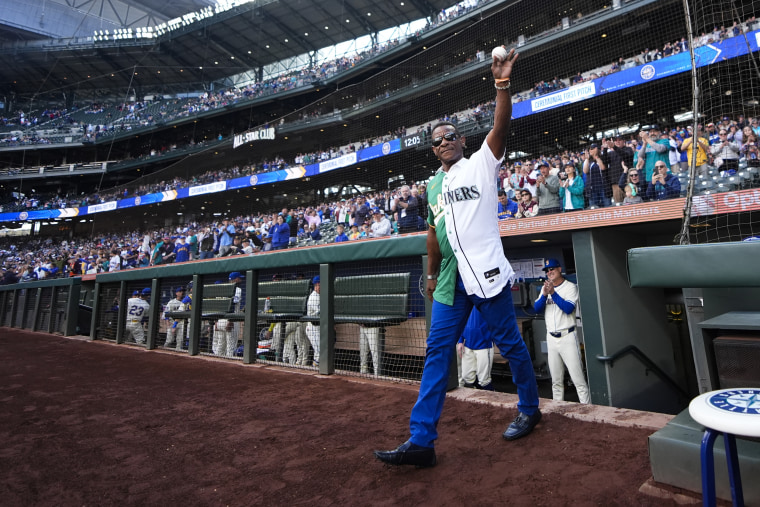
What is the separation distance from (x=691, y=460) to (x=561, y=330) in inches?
124

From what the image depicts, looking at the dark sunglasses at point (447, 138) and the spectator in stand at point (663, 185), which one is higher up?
the spectator in stand at point (663, 185)


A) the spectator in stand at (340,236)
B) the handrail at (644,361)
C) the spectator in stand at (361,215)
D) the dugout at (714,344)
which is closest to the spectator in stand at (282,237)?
the spectator in stand at (340,236)

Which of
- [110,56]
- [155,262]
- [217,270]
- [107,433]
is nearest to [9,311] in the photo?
[155,262]

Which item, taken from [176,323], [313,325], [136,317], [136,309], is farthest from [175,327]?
[313,325]

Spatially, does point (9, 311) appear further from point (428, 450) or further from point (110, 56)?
point (110, 56)

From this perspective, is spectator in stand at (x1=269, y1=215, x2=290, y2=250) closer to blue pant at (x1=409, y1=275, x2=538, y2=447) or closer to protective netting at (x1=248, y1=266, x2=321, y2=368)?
protective netting at (x1=248, y1=266, x2=321, y2=368)

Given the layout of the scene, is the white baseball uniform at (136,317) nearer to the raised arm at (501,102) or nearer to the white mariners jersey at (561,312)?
the white mariners jersey at (561,312)

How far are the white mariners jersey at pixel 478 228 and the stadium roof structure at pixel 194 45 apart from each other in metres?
30.8

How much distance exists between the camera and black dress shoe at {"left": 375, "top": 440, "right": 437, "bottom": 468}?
5.51 feet

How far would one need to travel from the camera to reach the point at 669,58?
1210 centimetres

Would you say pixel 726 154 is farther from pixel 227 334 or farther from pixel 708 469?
pixel 227 334

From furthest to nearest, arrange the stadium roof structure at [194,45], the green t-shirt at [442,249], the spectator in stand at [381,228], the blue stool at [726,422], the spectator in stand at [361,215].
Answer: the stadium roof structure at [194,45]
the spectator in stand at [361,215]
the spectator in stand at [381,228]
the green t-shirt at [442,249]
the blue stool at [726,422]

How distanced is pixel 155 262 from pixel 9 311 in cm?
406

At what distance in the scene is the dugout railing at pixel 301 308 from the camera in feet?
11.7
